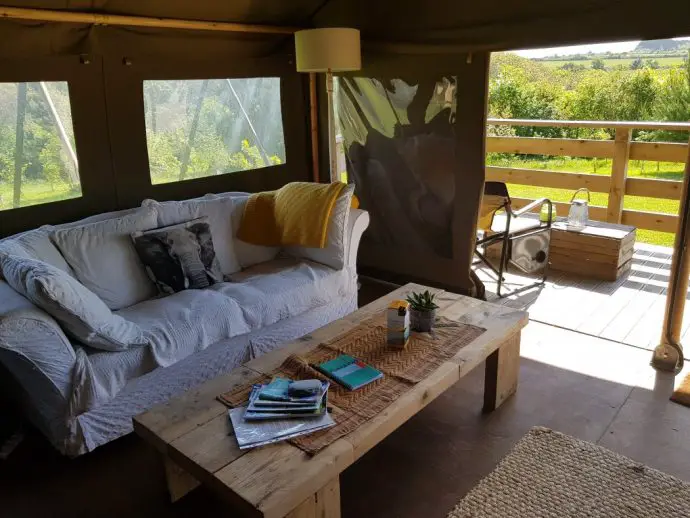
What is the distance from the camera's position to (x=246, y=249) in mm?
3432

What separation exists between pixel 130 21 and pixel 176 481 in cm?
252

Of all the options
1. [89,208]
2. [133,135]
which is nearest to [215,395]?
[89,208]

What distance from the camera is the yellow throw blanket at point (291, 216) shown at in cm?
329

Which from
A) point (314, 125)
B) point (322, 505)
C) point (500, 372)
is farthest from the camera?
point (314, 125)

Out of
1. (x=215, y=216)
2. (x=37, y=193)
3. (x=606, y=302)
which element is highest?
(x=37, y=193)

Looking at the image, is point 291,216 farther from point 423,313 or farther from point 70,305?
point 70,305

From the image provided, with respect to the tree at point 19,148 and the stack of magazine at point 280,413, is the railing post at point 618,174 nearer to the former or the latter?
the stack of magazine at point 280,413

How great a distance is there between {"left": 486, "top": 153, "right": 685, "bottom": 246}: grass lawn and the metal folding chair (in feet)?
5.80

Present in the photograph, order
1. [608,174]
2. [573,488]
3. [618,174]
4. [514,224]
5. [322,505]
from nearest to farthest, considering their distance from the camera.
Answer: [322,505] < [573,488] < [514,224] < [618,174] < [608,174]

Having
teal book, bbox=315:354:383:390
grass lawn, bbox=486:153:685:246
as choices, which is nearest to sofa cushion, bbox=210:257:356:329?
teal book, bbox=315:354:383:390

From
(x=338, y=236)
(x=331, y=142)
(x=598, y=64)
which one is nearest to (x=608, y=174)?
(x=598, y=64)

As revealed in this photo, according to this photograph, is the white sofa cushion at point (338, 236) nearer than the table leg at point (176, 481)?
No

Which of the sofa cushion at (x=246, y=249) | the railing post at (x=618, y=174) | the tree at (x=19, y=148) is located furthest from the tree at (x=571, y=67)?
the tree at (x=19, y=148)

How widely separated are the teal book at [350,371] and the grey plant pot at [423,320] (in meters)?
0.36
